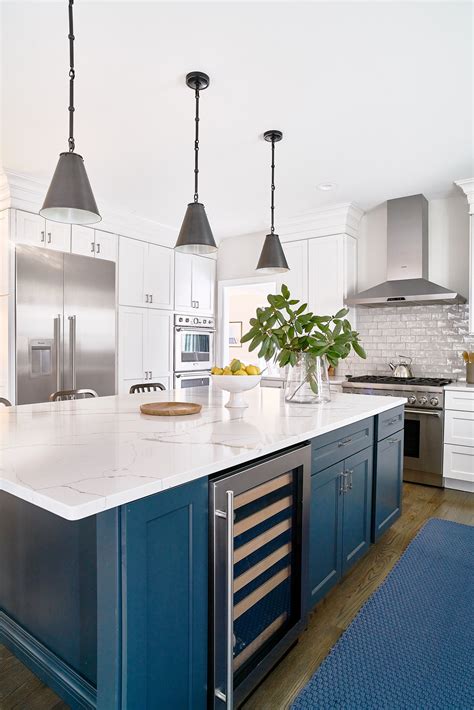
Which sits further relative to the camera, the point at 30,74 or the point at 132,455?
the point at 30,74

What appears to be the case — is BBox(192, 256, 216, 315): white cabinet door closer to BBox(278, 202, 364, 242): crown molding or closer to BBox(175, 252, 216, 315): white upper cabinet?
BBox(175, 252, 216, 315): white upper cabinet

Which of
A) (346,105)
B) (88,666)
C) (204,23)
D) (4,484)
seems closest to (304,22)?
(204,23)

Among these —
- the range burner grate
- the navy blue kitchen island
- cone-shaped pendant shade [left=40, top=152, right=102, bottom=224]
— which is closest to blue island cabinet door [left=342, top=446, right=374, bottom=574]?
the navy blue kitchen island

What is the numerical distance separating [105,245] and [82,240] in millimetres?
275

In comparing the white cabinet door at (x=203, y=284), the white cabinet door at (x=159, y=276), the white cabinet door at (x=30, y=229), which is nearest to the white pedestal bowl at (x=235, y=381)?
the white cabinet door at (x=30, y=229)

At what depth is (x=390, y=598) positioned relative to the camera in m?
2.09

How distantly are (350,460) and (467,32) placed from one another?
2.12 metres

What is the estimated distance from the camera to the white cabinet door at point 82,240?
13.8 feet

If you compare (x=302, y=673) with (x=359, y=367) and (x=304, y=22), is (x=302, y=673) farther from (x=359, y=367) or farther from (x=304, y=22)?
(x=359, y=367)

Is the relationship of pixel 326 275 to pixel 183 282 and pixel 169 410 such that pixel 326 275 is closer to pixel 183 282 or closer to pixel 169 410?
pixel 183 282

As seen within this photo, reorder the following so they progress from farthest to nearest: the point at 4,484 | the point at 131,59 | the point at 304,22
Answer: the point at 131,59
the point at 304,22
the point at 4,484

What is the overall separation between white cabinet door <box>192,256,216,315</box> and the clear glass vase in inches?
131

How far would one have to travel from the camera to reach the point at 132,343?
4.80 metres

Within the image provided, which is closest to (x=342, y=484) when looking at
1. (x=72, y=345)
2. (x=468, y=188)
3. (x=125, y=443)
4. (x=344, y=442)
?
(x=344, y=442)
